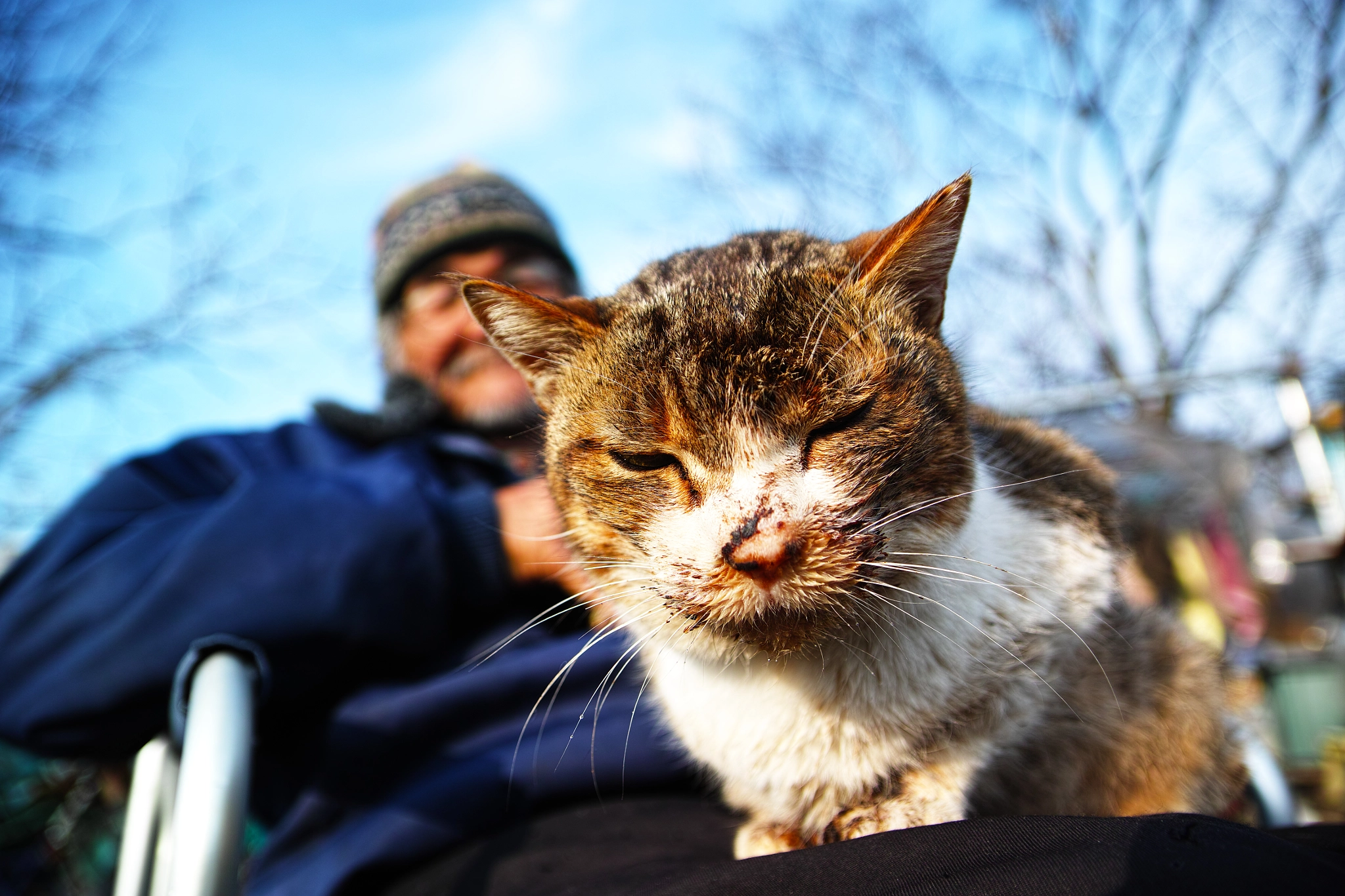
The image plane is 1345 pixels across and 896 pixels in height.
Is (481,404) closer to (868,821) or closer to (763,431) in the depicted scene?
(763,431)

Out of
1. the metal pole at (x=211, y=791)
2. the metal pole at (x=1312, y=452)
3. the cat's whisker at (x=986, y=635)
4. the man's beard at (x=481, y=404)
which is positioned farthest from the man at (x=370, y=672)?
the metal pole at (x=1312, y=452)

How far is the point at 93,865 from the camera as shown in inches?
147

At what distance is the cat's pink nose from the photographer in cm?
98

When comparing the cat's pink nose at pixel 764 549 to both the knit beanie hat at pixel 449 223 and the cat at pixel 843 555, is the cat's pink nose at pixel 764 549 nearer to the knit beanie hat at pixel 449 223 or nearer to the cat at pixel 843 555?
the cat at pixel 843 555

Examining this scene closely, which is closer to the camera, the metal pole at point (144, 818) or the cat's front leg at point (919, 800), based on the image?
the cat's front leg at point (919, 800)

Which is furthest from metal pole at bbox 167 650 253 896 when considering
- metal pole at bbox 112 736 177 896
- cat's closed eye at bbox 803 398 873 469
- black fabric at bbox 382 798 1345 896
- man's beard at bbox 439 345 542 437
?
man's beard at bbox 439 345 542 437

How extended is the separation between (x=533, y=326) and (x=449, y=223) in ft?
5.96

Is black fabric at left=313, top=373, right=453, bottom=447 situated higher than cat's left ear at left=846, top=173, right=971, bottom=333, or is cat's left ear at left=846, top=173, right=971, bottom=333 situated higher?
black fabric at left=313, top=373, right=453, bottom=447

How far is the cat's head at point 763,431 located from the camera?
40.4 inches

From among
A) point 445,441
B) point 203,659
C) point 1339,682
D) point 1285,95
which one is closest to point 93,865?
point 445,441

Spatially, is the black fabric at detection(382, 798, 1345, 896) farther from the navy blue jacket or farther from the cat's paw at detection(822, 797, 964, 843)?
the navy blue jacket

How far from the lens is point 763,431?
111cm

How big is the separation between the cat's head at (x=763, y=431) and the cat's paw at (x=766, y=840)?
0.39 metres

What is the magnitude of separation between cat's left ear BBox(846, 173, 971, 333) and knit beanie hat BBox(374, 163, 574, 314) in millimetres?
2006
